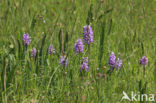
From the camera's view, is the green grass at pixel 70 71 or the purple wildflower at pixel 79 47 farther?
the purple wildflower at pixel 79 47

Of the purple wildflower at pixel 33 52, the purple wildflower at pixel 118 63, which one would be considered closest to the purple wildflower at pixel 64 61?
the purple wildflower at pixel 33 52

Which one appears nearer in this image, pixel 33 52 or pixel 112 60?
pixel 112 60

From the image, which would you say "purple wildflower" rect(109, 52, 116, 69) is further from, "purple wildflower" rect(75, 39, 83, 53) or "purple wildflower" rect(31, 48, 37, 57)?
"purple wildflower" rect(31, 48, 37, 57)

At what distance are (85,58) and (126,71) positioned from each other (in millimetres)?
294

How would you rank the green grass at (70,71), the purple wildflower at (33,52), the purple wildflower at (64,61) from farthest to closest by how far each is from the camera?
1. the purple wildflower at (33,52)
2. the purple wildflower at (64,61)
3. the green grass at (70,71)

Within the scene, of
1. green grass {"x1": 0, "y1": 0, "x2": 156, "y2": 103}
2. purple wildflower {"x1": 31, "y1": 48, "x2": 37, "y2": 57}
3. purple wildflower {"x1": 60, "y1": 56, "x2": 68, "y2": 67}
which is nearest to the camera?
green grass {"x1": 0, "y1": 0, "x2": 156, "y2": 103}

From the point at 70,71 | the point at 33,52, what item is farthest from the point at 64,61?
the point at 33,52

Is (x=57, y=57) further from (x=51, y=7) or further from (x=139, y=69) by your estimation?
(x=51, y=7)

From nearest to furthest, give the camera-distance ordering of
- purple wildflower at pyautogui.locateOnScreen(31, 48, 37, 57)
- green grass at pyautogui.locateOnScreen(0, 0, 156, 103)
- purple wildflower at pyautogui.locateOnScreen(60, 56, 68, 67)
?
green grass at pyautogui.locateOnScreen(0, 0, 156, 103), purple wildflower at pyautogui.locateOnScreen(60, 56, 68, 67), purple wildflower at pyautogui.locateOnScreen(31, 48, 37, 57)

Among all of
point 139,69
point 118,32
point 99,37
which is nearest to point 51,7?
point 118,32

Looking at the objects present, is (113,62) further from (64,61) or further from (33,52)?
(33,52)

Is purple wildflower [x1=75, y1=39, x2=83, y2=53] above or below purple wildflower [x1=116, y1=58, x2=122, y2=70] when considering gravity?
above

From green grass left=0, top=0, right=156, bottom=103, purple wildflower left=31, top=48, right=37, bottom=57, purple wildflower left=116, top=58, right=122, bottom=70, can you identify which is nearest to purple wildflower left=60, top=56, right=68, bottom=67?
green grass left=0, top=0, right=156, bottom=103

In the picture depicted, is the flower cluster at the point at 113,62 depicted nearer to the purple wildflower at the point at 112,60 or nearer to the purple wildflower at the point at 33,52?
the purple wildflower at the point at 112,60
